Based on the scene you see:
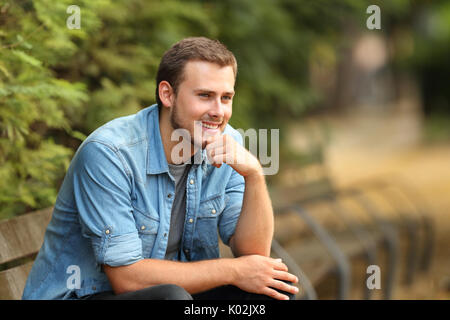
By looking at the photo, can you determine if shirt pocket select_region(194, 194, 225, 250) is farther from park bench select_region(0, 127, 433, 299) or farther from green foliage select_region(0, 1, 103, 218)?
green foliage select_region(0, 1, 103, 218)

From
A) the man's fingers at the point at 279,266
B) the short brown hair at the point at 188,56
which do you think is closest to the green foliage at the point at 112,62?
the short brown hair at the point at 188,56

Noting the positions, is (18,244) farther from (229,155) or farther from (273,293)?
(273,293)

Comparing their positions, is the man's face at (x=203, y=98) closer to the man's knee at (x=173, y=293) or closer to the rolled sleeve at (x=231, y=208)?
the rolled sleeve at (x=231, y=208)

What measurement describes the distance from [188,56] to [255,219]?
85cm

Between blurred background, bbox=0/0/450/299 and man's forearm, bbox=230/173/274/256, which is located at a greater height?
blurred background, bbox=0/0/450/299

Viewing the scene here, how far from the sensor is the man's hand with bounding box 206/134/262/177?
2662 mm

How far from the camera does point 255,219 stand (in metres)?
2.81

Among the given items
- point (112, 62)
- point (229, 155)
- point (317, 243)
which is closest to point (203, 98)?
point (229, 155)

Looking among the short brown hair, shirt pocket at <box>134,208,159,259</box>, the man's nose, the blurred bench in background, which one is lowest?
the blurred bench in background

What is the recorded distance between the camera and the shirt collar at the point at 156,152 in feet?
8.90

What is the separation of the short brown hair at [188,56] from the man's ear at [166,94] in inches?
0.9

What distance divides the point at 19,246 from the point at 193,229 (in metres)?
0.88

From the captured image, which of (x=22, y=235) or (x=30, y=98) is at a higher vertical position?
(x=30, y=98)

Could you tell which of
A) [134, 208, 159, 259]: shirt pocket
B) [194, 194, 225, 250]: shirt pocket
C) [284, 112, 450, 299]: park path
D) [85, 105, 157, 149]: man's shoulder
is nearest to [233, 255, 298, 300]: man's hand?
[194, 194, 225, 250]: shirt pocket
